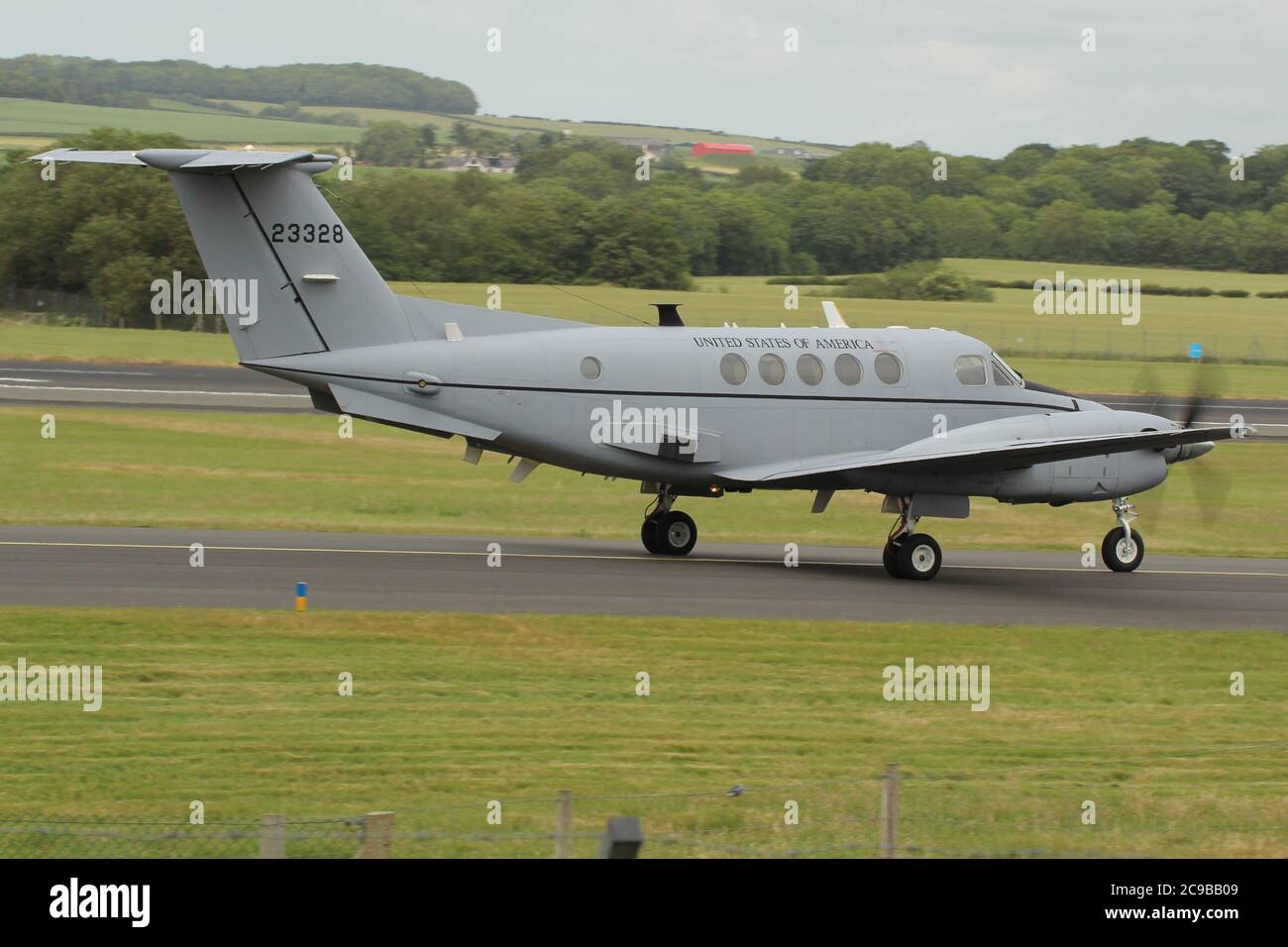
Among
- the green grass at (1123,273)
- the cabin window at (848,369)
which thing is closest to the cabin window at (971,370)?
the cabin window at (848,369)

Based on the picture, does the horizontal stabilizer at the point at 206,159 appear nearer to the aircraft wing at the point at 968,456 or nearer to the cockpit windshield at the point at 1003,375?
the aircraft wing at the point at 968,456

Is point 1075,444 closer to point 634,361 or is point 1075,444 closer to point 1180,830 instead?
point 634,361

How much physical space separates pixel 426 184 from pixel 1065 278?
127 ft

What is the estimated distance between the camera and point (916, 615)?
2136 centimetres

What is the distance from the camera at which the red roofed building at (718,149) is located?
16152 centimetres

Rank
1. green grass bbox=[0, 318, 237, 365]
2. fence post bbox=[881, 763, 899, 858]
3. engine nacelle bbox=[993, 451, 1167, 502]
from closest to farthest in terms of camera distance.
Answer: fence post bbox=[881, 763, 899, 858] → engine nacelle bbox=[993, 451, 1167, 502] → green grass bbox=[0, 318, 237, 365]

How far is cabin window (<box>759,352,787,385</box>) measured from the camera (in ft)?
81.1

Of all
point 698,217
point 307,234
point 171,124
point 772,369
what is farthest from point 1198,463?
point 171,124

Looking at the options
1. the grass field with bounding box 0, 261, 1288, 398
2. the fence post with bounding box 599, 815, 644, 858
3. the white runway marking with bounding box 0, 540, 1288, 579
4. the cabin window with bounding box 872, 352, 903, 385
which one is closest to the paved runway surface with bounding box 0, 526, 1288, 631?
the white runway marking with bounding box 0, 540, 1288, 579

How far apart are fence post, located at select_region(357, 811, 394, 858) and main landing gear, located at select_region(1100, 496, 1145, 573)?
19.8m

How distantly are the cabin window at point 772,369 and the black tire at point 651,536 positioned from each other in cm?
313

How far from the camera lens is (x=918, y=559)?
24.5 m

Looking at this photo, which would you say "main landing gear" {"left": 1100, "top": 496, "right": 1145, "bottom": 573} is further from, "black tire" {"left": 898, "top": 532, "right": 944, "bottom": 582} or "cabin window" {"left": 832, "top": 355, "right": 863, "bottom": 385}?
"cabin window" {"left": 832, "top": 355, "right": 863, "bottom": 385}

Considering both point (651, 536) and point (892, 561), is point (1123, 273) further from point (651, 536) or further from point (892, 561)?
point (651, 536)
